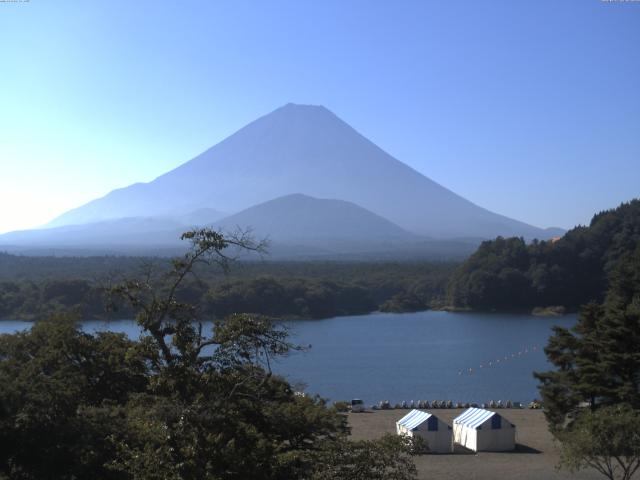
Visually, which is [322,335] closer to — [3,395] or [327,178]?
[3,395]

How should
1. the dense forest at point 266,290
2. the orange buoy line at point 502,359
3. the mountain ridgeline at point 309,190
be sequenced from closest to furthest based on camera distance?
the orange buoy line at point 502,359
the dense forest at point 266,290
the mountain ridgeline at point 309,190

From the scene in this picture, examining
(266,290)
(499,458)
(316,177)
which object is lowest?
(499,458)

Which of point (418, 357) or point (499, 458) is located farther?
point (418, 357)

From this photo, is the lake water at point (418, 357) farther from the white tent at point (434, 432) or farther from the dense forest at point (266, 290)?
the white tent at point (434, 432)

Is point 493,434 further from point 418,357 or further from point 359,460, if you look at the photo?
point 418,357

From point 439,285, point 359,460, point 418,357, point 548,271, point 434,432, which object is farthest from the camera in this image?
point 439,285

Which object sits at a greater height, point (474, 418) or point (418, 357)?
point (474, 418)

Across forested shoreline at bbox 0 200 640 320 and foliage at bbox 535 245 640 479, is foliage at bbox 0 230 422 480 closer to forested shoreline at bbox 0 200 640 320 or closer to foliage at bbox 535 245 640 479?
foliage at bbox 535 245 640 479

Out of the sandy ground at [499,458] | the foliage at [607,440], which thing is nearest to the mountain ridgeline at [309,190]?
the sandy ground at [499,458]

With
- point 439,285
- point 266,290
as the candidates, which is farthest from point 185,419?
point 439,285
